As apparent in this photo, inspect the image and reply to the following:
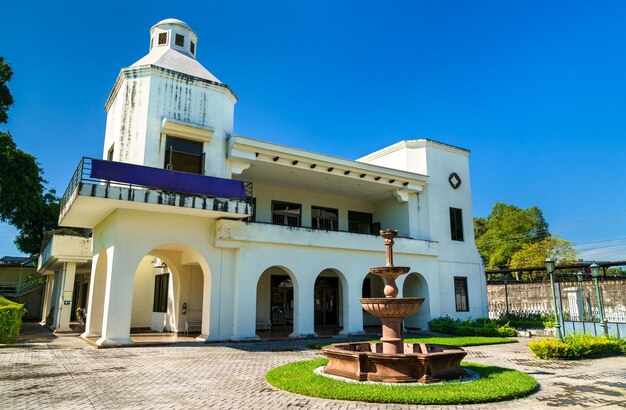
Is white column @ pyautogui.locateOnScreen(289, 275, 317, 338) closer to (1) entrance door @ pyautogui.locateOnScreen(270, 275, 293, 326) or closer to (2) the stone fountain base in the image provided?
(1) entrance door @ pyautogui.locateOnScreen(270, 275, 293, 326)

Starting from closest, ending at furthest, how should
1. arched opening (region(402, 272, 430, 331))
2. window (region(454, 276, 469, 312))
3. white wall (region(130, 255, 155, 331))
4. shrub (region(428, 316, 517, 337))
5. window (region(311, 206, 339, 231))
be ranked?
1. shrub (region(428, 316, 517, 337))
2. white wall (region(130, 255, 155, 331))
3. arched opening (region(402, 272, 430, 331))
4. window (region(454, 276, 469, 312))
5. window (region(311, 206, 339, 231))

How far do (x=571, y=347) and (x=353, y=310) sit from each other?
359 inches

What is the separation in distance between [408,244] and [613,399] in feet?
46.4

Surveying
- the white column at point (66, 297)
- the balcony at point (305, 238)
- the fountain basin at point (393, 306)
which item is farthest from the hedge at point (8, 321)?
the fountain basin at point (393, 306)

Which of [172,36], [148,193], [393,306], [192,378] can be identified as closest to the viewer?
[192,378]

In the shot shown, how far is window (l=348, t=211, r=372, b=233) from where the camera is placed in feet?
81.7

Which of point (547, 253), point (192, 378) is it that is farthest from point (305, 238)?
point (547, 253)

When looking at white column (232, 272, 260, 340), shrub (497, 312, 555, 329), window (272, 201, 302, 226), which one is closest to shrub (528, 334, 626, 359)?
shrub (497, 312, 555, 329)

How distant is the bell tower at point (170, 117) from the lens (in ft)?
52.5

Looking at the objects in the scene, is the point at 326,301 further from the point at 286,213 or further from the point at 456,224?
the point at 456,224

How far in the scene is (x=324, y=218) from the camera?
23859mm

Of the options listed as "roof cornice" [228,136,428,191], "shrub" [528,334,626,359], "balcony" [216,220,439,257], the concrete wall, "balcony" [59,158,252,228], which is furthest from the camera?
the concrete wall

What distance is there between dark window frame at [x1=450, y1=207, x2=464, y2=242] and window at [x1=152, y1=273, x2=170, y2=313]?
591 inches

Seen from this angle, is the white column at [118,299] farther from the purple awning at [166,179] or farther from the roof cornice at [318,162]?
the roof cornice at [318,162]
